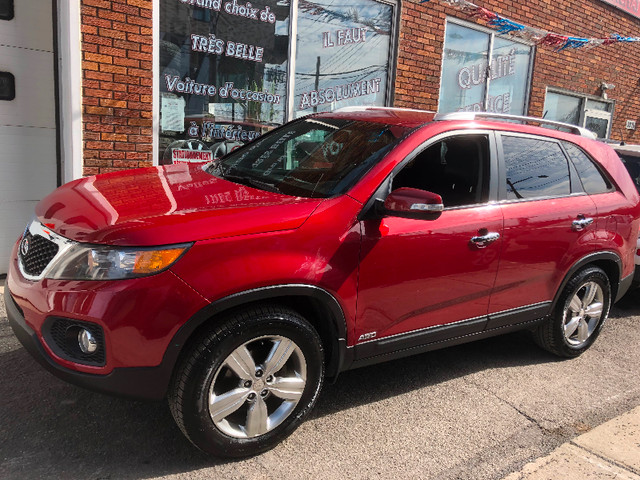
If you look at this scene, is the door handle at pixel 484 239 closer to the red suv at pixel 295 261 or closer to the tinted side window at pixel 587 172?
the red suv at pixel 295 261

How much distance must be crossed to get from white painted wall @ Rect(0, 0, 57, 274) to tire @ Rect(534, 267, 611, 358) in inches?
176

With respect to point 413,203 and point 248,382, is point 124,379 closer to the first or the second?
point 248,382

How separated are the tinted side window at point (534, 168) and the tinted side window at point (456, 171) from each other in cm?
20

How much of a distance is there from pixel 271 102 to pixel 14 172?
2845mm

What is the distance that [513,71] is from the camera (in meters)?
9.34

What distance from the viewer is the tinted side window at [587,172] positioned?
3932 mm

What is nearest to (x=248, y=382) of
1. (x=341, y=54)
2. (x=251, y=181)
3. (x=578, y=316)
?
(x=251, y=181)

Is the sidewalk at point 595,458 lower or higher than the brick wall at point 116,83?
lower

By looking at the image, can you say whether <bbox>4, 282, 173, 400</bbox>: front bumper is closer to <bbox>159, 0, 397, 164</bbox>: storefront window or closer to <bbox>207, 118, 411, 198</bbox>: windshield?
<bbox>207, 118, 411, 198</bbox>: windshield

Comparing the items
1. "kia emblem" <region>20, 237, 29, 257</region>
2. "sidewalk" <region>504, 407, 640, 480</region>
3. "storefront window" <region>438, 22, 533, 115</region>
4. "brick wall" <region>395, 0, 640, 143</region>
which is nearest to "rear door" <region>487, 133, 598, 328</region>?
"sidewalk" <region>504, 407, 640, 480</region>

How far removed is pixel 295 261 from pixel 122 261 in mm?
750

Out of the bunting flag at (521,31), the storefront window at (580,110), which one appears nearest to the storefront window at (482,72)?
the bunting flag at (521,31)

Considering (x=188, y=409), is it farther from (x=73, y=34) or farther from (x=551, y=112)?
(x=551, y=112)

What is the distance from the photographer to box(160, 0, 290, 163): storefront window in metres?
5.55
